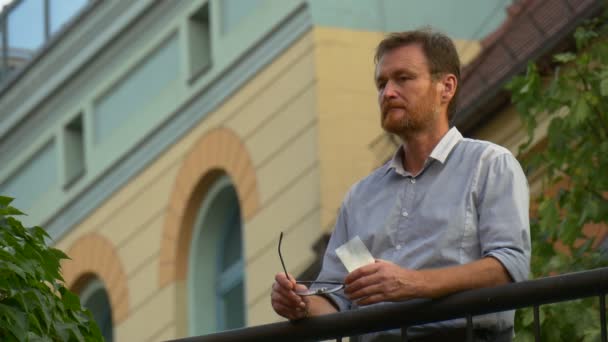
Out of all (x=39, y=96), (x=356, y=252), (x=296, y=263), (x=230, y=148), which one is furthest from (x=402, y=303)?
(x=39, y=96)

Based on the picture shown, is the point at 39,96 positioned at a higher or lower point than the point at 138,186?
higher

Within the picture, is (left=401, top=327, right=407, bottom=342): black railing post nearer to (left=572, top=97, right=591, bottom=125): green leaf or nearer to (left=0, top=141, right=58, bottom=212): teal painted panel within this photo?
(left=572, top=97, right=591, bottom=125): green leaf

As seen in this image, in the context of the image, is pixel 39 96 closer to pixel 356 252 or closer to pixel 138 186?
pixel 138 186

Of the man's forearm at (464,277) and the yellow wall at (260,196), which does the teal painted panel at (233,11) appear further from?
the man's forearm at (464,277)

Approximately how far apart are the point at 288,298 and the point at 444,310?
544 millimetres

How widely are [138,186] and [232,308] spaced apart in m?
2.22

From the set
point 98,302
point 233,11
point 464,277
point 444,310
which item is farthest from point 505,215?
point 98,302

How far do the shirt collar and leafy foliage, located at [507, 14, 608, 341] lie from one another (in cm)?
345

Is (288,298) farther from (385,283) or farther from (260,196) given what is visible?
(260,196)

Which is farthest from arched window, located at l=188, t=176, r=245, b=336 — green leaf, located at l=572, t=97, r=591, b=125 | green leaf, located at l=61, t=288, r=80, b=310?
green leaf, located at l=61, t=288, r=80, b=310

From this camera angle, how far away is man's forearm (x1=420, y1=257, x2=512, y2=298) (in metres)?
6.40

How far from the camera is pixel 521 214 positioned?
662cm

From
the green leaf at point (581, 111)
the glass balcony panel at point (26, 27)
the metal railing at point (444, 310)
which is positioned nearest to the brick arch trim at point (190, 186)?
the glass balcony panel at point (26, 27)

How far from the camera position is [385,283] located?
6387 millimetres
